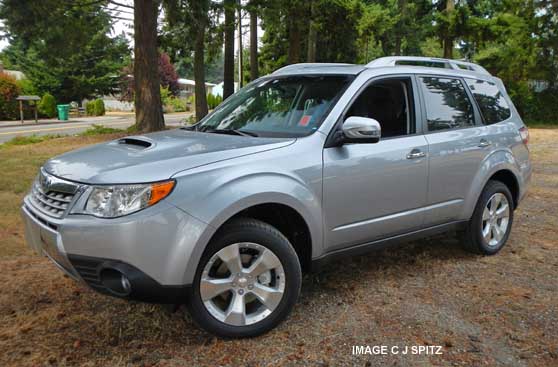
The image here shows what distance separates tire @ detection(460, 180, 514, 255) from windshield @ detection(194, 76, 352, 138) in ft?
6.02

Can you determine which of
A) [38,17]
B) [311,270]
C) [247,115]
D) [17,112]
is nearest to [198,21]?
[38,17]

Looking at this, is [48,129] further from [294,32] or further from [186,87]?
[186,87]

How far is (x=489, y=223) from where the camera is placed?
15.5 feet

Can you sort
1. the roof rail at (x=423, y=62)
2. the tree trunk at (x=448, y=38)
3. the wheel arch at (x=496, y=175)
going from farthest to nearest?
1. the tree trunk at (x=448, y=38)
2. the wheel arch at (x=496, y=175)
3. the roof rail at (x=423, y=62)

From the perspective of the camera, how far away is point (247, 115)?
13.2ft

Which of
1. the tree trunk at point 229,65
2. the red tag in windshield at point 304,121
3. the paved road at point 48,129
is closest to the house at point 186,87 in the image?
the paved road at point 48,129

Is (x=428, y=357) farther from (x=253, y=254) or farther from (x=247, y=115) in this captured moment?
(x=247, y=115)

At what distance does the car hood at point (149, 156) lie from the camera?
279cm

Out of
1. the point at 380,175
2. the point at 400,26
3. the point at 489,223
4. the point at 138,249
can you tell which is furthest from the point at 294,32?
the point at 138,249

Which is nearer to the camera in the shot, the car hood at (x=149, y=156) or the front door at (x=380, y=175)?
the car hood at (x=149, y=156)

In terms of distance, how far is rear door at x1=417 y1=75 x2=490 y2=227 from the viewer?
4113mm

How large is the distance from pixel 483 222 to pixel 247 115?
2431 millimetres

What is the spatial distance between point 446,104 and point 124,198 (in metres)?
2.93

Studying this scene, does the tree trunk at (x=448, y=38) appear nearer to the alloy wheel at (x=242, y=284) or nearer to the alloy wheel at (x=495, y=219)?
the alloy wheel at (x=495, y=219)
